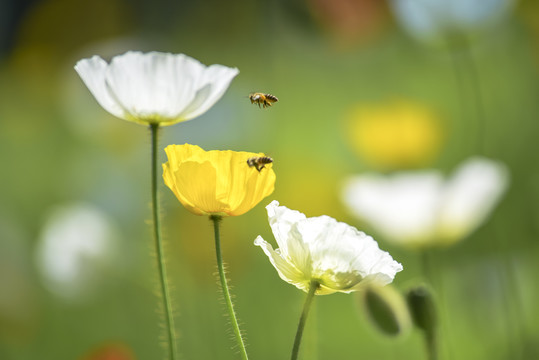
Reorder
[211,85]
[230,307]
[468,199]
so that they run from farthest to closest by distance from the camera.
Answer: [468,199], [211,85], [230,307]

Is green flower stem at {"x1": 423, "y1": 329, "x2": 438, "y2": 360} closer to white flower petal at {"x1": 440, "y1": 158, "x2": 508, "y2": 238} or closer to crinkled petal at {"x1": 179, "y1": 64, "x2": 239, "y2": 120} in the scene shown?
crinkled petal at {"x1": 179, "y1": 64, "x2": 239, "y2": 120}

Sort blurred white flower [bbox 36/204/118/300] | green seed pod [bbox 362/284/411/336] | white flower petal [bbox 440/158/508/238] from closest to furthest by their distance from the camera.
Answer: green seed pod [bbox 362/284/411/336], white flower petal [bbox 440/158/508/238], blurred white flower [bbox 36/204/118/300]

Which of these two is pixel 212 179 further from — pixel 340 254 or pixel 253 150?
pixel 253 150

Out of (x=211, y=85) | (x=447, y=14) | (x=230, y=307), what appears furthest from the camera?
(x=447, y=14)

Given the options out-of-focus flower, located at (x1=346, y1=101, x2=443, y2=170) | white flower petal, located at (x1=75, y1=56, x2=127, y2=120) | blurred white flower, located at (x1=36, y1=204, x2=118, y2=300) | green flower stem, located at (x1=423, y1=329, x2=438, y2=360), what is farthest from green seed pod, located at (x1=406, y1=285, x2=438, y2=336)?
out-of-focus flower, located at (x1=346, y1=101, x2=443, y2=170)

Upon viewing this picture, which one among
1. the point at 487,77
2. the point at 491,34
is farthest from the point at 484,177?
the point at 491,34

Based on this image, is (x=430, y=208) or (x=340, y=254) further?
(x=430, y=208)

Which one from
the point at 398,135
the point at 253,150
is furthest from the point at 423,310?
the point at 253,150

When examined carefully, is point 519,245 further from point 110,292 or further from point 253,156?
point 253,156

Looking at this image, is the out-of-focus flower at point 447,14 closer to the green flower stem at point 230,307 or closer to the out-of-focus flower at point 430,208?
the out-of-focus flower at point 430,208
